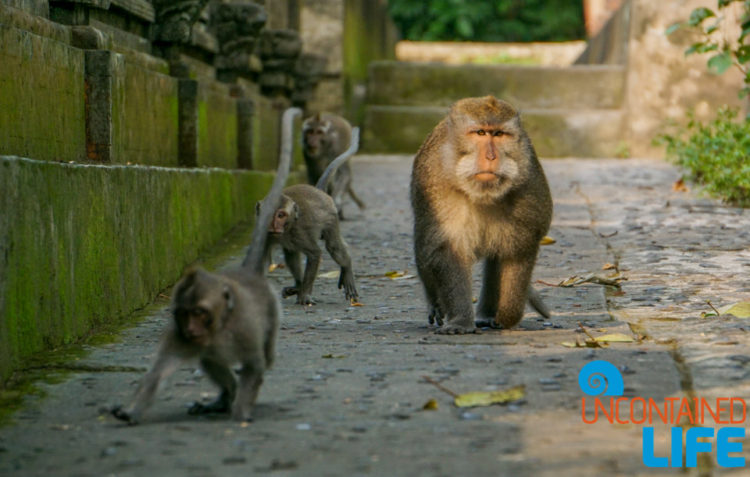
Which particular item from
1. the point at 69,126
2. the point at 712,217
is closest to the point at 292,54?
the point at 712,217

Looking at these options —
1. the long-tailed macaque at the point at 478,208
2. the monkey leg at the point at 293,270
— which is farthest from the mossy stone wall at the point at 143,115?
the long-tailed macaque at the point at 478,208

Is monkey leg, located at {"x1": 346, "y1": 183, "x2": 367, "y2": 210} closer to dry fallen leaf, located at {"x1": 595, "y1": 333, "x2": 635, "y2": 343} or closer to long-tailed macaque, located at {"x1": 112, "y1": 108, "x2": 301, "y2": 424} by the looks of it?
dry fallen leaf, located at {"x1": 595, "y1": 333, "x2": 635, "y2": 343}

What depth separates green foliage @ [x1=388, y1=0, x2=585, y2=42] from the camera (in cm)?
2608

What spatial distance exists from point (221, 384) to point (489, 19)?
81.4 feet

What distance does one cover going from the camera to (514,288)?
4.76 metres

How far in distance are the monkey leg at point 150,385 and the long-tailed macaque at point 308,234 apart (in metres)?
2.41

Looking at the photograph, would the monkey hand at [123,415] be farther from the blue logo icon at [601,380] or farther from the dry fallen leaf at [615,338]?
the dry fallen leaf at [615,338]

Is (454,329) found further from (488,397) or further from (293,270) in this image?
(293,270)

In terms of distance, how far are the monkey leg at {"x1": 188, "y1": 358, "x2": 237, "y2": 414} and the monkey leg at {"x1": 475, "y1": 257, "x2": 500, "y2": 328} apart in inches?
69.9

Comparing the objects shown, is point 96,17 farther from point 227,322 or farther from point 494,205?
point 227,322

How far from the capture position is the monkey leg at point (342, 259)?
19.4 ft

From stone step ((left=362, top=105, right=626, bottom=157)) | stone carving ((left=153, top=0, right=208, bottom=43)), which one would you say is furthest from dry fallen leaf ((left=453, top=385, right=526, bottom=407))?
stone step ((left=362, top=105, right=626, bottom=157))

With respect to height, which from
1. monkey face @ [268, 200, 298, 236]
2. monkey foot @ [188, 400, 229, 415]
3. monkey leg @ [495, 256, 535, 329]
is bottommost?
monkey foot @ [188, 400, 229, 415]
